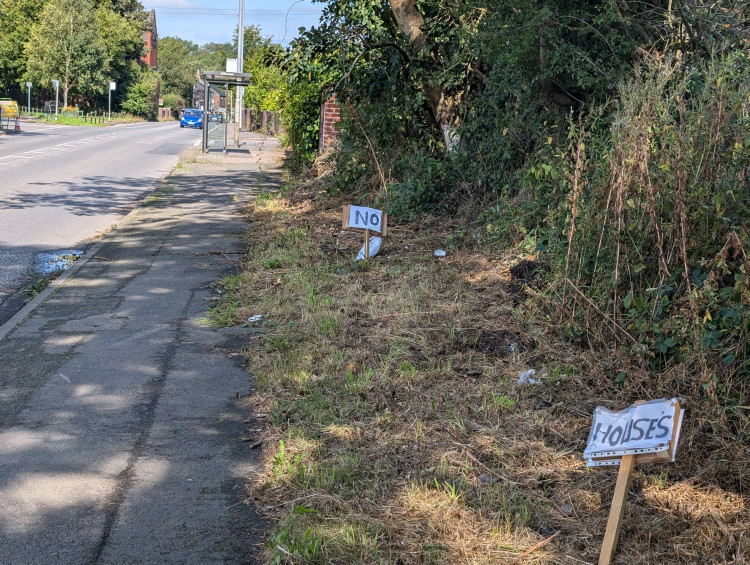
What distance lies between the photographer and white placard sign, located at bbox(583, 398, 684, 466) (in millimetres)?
3137

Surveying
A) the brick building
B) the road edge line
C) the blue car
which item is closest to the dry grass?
the road edge line

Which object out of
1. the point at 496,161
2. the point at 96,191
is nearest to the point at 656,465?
the point at 496,161

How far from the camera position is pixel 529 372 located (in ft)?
17.5

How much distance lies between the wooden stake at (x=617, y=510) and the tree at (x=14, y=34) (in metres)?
75.8

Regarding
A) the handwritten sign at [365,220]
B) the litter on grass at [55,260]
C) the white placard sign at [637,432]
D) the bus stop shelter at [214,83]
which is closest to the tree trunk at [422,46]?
the handwritten sign at [365,220]

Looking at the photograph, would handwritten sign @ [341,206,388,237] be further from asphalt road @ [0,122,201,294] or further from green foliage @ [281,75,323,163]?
green foliage @ [281,75,323,163]

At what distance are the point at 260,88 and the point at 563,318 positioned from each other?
86.3ft

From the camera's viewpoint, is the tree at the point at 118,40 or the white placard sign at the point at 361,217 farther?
the tree at the point at 118,40

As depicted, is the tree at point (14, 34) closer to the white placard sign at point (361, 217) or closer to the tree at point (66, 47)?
→ the tree at point (66, 47)

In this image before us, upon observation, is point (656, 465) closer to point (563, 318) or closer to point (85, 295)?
point (563, 318)

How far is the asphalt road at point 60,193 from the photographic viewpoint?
10781 mm

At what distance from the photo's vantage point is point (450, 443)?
445cm

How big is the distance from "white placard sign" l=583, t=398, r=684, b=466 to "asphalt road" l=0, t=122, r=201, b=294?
7.05 metres

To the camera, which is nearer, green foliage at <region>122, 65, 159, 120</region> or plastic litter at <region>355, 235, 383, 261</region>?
plastic litter at <region>355, 235, 383, 261</region>
